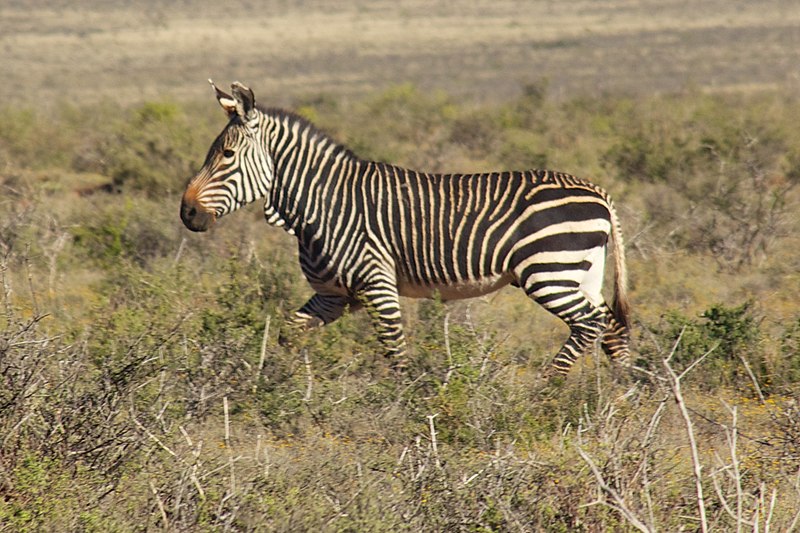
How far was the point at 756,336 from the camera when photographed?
288 inches

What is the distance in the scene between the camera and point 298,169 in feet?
25.2

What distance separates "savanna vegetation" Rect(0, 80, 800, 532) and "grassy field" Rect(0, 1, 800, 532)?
0.07ft

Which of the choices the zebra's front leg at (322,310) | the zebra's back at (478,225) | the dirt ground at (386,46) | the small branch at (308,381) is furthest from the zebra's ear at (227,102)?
the dirt ground at (386,46)

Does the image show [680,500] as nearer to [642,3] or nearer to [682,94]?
[682,94]

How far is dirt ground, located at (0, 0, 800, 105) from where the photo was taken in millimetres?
40875

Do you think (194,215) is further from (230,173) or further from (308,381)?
(308,381)

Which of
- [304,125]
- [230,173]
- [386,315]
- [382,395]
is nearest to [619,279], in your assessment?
[386,315]

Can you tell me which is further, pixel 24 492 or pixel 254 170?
pixel 254 170

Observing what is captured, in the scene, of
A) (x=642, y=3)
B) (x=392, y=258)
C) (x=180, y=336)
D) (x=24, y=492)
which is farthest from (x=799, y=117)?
(x=642, y=3)

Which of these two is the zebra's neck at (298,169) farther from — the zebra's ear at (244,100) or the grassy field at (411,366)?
the grassy field at (411,366)

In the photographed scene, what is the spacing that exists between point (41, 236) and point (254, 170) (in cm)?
462

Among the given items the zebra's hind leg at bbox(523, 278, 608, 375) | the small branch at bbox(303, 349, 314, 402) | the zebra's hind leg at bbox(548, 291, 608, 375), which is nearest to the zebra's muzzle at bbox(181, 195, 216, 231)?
the small branch at bbox(303, 349, 314, 402)

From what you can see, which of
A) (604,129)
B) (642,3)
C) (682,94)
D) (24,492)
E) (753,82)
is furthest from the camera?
(642,3)

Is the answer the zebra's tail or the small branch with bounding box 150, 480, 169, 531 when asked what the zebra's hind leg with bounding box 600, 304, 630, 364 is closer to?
the zebra's tail
